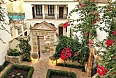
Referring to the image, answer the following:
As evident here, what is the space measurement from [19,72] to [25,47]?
2134 mm

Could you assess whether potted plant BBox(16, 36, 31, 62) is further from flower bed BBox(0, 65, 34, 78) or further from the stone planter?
flower bed BBox(0, 65, 34, 78)

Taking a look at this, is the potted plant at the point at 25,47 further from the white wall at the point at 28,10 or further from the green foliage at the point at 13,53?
the white wall at the point at 28,10

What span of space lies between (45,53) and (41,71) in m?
2.86

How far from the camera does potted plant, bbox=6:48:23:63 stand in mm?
11328

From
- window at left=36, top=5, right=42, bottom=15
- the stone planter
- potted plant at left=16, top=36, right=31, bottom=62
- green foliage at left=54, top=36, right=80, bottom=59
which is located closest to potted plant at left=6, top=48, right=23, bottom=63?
the stone planter

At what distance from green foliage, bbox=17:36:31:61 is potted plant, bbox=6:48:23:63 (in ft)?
1.17

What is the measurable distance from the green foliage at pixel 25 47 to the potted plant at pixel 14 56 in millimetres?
356

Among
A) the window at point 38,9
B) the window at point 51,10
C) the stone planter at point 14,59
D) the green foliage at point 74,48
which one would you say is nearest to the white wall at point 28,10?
the window at point 38,9

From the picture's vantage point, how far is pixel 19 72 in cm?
1041

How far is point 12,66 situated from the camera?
35.4 feet

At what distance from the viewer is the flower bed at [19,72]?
9.92 metres

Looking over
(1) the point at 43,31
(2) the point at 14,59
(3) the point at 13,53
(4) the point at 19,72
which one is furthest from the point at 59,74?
(3) the point at 13,53

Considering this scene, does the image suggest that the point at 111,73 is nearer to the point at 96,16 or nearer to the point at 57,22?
the point at 96,16

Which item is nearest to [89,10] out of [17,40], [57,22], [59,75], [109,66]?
[109,66]
